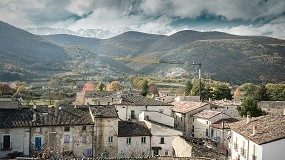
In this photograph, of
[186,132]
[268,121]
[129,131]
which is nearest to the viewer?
[268,121]

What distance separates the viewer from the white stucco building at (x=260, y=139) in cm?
2364

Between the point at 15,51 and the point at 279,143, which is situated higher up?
the point at 15,51

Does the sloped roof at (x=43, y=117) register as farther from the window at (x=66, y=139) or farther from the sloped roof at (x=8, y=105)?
the window at (x=66, y=139)

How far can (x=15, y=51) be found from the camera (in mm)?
183750

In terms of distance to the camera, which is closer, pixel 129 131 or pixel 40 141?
pixel 40 141

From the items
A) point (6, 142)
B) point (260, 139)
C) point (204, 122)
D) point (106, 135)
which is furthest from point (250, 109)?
point (6, 142)

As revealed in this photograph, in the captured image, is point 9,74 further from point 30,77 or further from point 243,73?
point 243,73

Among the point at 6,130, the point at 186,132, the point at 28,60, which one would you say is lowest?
the point at 186,132

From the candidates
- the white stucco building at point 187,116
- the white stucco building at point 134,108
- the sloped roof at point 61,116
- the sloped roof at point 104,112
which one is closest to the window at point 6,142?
the sloped roof at point 61,116

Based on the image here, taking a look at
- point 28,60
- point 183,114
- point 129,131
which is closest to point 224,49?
point 28,60

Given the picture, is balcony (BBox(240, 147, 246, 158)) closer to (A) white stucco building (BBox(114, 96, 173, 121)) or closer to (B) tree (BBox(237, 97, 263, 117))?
(A) white stucco building (BBox(114, 96, 173, 121))

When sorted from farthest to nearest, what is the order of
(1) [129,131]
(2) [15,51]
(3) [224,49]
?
(3) [224,49]
(2) [15,51]
(1) [129,131]

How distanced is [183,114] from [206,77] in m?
106

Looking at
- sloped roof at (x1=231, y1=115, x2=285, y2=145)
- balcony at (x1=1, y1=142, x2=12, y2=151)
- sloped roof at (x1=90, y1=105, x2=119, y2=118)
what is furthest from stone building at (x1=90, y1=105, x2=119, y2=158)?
sloped roof at (x1=231, y1=115, x2=285, y2=145)
